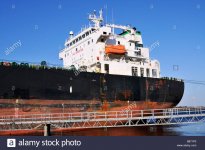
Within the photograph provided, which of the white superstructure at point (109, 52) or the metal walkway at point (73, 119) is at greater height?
the white superstructure at point (109, 52)

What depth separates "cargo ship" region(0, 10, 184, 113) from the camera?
87.4 ft

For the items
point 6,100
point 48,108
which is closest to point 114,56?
point 48,108

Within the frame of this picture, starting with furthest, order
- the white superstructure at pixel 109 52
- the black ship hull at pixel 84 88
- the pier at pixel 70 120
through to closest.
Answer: the white superstructure at pixel 109 52 → the black ship hull at pixel 84 88 → the pier at pixel 70 120

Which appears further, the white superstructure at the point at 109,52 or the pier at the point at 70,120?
the white superstructure at the point at 109,52

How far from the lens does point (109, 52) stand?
3472 cm

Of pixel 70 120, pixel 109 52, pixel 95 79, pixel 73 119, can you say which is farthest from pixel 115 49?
pixel 70 120

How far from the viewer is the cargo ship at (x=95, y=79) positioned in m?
26.6

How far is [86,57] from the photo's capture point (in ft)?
121

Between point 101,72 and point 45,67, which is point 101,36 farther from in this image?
point 45,67

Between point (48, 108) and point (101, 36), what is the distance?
12.7 metres

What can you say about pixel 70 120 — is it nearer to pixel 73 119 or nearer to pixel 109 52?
pixel 73 119

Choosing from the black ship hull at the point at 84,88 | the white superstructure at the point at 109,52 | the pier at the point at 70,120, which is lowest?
the pier at the point at 70,120

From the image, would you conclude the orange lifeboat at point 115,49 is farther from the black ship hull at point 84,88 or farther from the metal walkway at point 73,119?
the metal walkway at point 73,119

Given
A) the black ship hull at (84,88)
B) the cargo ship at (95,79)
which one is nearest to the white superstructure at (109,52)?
the cargo ship at (95,79)
